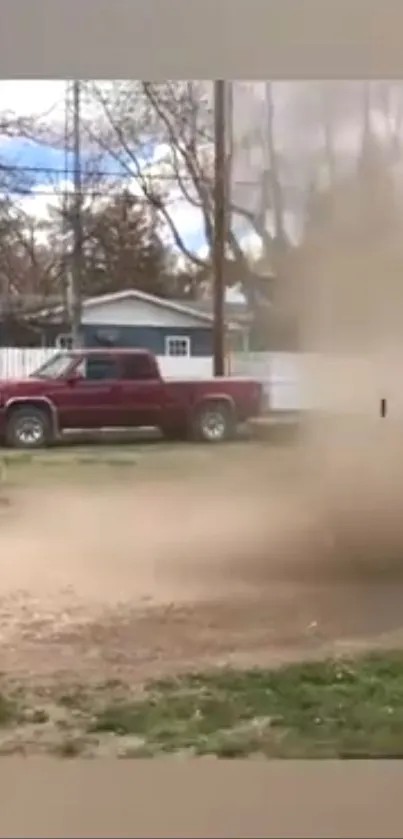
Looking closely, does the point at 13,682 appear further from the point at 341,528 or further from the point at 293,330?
the point at 293,330

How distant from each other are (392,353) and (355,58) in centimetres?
49

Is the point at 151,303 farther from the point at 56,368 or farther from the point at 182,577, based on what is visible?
the point at 182,577

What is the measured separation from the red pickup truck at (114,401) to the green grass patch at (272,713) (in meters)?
0.41

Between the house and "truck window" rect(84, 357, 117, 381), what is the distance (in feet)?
0.09

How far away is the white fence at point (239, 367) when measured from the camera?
1765mm

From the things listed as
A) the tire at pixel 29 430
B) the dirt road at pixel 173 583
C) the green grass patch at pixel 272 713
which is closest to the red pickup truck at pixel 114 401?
the tire at pixel 29 430

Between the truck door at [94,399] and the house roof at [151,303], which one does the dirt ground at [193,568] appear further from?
the house roof at [151,303]

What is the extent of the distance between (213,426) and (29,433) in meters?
0.31

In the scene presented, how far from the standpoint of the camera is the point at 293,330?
1.77 m

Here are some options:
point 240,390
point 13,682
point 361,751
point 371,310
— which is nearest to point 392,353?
point 371,310

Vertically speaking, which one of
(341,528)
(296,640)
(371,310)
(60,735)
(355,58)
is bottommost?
(60,735)

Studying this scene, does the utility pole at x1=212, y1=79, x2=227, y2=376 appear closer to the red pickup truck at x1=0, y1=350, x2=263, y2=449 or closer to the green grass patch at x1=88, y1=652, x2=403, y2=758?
the red pickup truck at x1=0, y1=350, x2=263, y2=449

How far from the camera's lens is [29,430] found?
5.90 ft

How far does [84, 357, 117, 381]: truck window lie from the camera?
177 cm
